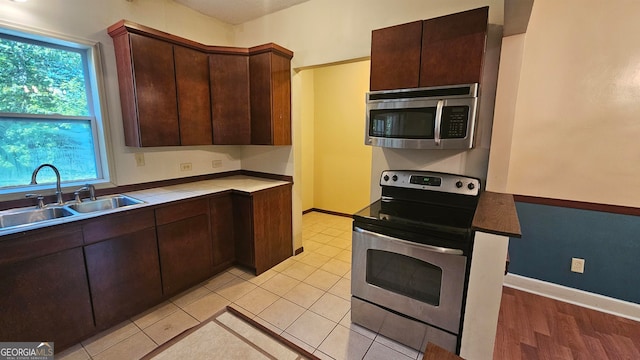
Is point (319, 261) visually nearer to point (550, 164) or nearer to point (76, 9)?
point (550, 164)

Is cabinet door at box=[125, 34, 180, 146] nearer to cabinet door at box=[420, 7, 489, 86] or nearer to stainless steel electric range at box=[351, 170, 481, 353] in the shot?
stainless steel electric range at box=[351, 170, 481, 353]

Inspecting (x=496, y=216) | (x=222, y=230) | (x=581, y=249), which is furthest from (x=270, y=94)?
(x=581, y=249)

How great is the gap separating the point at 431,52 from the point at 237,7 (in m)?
2.09

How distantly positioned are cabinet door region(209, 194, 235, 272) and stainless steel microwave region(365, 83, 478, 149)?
153 cm

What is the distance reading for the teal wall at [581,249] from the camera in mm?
1999

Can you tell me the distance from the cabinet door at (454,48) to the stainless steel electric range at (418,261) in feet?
2.31

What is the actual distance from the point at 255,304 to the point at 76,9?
2764 mm

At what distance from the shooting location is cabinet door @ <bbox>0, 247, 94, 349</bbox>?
1.48 metres

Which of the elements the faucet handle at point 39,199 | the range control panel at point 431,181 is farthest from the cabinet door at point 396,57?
the faucet handle at point 39,199

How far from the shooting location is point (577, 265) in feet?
7.14

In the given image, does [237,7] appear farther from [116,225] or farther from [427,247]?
[427,247]

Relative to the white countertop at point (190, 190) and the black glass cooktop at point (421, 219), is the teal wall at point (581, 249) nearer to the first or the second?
the black glass cooktop at point (421, 219)

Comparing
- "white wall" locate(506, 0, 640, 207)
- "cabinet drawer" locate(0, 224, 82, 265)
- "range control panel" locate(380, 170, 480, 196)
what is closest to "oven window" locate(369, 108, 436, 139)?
"range control panel" locate(380, 170, 480, 196)

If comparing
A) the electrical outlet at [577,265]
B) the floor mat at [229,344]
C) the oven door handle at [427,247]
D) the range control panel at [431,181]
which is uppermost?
the range control panel at [431,181]
